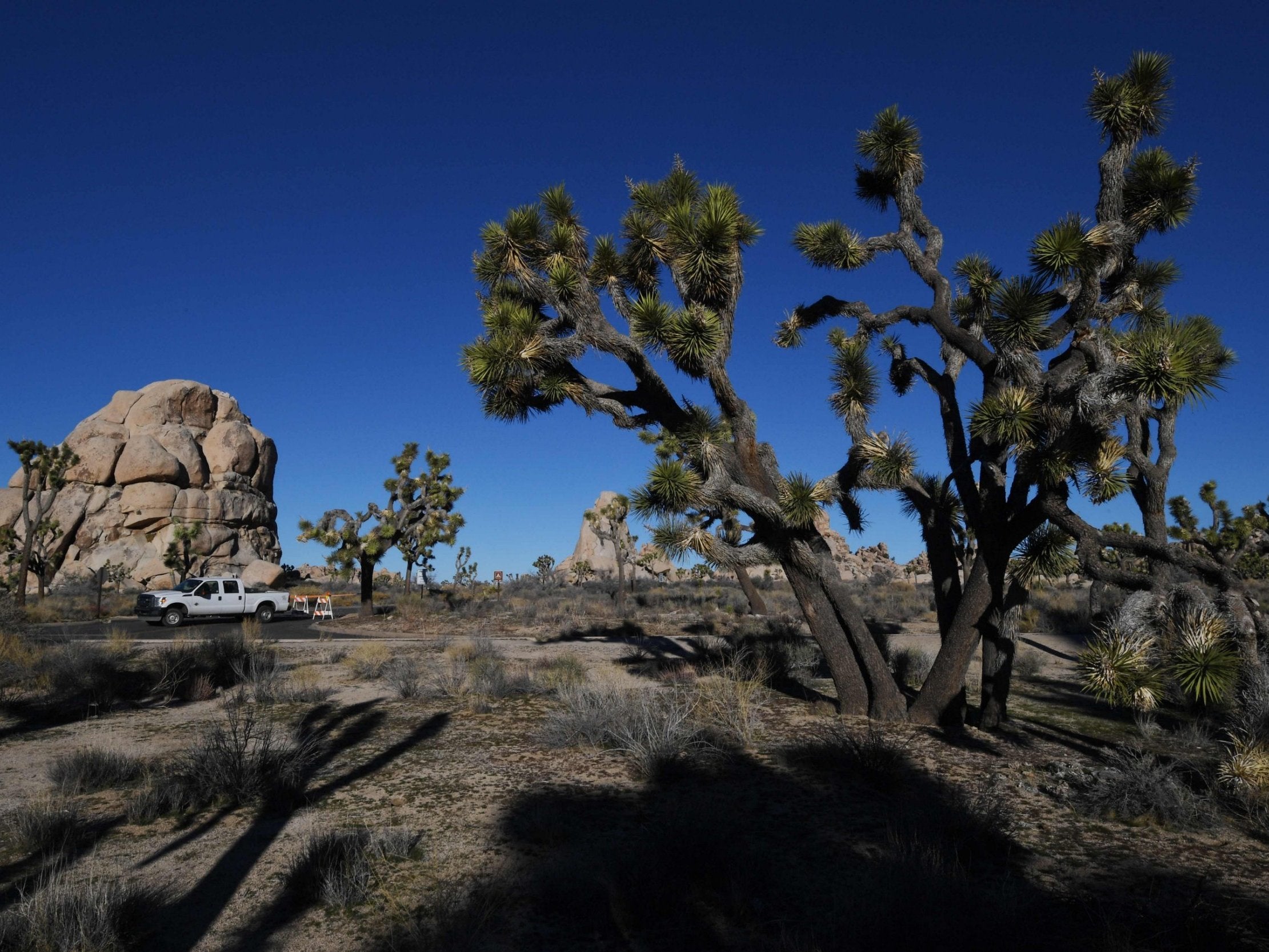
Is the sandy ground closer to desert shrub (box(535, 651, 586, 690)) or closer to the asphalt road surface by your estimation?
desert shrub (box(535, 651, 586, 690))

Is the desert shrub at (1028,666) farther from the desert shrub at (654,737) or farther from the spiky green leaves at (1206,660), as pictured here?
the desert shrub at (654,737)

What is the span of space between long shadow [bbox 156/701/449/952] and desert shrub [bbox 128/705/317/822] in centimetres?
18

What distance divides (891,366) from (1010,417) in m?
3.16

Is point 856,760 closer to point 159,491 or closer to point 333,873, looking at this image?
point 333,873

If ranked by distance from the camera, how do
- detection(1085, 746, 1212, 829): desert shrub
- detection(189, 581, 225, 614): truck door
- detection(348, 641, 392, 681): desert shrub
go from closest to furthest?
detection(1085, 746, 1212, 829): desert shrub → detection(348, 641, 392, 681): desert shrub → detection(189, 581, 225, 614): truck door

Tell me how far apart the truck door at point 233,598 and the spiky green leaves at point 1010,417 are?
27.6 m

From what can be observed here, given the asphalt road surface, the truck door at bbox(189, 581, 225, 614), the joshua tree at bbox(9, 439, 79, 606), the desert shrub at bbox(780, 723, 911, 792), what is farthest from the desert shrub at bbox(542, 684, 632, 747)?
the joshua tree at bbox(9, 439, 79, 606)

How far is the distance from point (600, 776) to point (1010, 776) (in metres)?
3.60

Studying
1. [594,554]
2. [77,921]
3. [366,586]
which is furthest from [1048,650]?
[594,554]

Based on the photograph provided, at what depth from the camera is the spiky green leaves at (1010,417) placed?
718cm

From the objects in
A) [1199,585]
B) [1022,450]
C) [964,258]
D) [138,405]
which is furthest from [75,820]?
[138,405]

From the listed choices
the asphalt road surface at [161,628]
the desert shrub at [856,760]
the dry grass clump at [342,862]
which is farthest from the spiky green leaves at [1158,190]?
the asphalt road surface at [161,628]

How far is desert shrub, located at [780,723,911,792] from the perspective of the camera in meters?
6.50

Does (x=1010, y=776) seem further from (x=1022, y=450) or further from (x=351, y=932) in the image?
(x=351, y=932)
